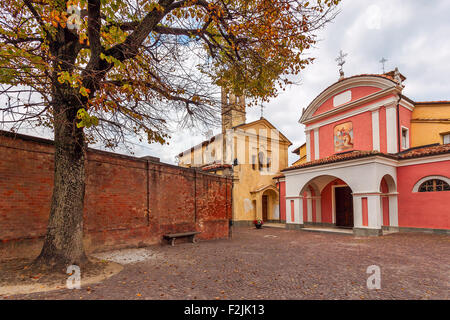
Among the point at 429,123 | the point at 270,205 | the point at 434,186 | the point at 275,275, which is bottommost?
the point at 270,205

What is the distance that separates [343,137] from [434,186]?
6146 mm

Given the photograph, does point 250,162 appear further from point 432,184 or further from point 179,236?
point 179,236

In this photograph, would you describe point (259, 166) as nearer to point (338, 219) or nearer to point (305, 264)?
point (338, 219)

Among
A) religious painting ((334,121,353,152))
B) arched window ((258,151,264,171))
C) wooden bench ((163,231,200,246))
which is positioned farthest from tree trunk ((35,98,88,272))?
arched window ((258,151,264,171))

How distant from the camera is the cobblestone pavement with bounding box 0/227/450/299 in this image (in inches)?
177

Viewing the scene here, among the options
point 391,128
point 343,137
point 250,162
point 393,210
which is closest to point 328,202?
point 393,210

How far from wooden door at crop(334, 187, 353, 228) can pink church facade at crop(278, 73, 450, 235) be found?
7cm

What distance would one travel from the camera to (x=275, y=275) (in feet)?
18.9

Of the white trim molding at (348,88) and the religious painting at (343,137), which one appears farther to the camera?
the religious painting at (343,137)

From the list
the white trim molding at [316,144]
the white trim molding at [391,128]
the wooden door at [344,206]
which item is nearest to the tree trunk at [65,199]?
the white trim molding at [391,128]

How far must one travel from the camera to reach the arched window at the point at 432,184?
1230 cm

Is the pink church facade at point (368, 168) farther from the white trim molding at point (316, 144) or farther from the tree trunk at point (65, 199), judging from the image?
the tree trunk at point (65, 199)

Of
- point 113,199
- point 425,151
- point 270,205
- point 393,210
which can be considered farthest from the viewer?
point 270,205
